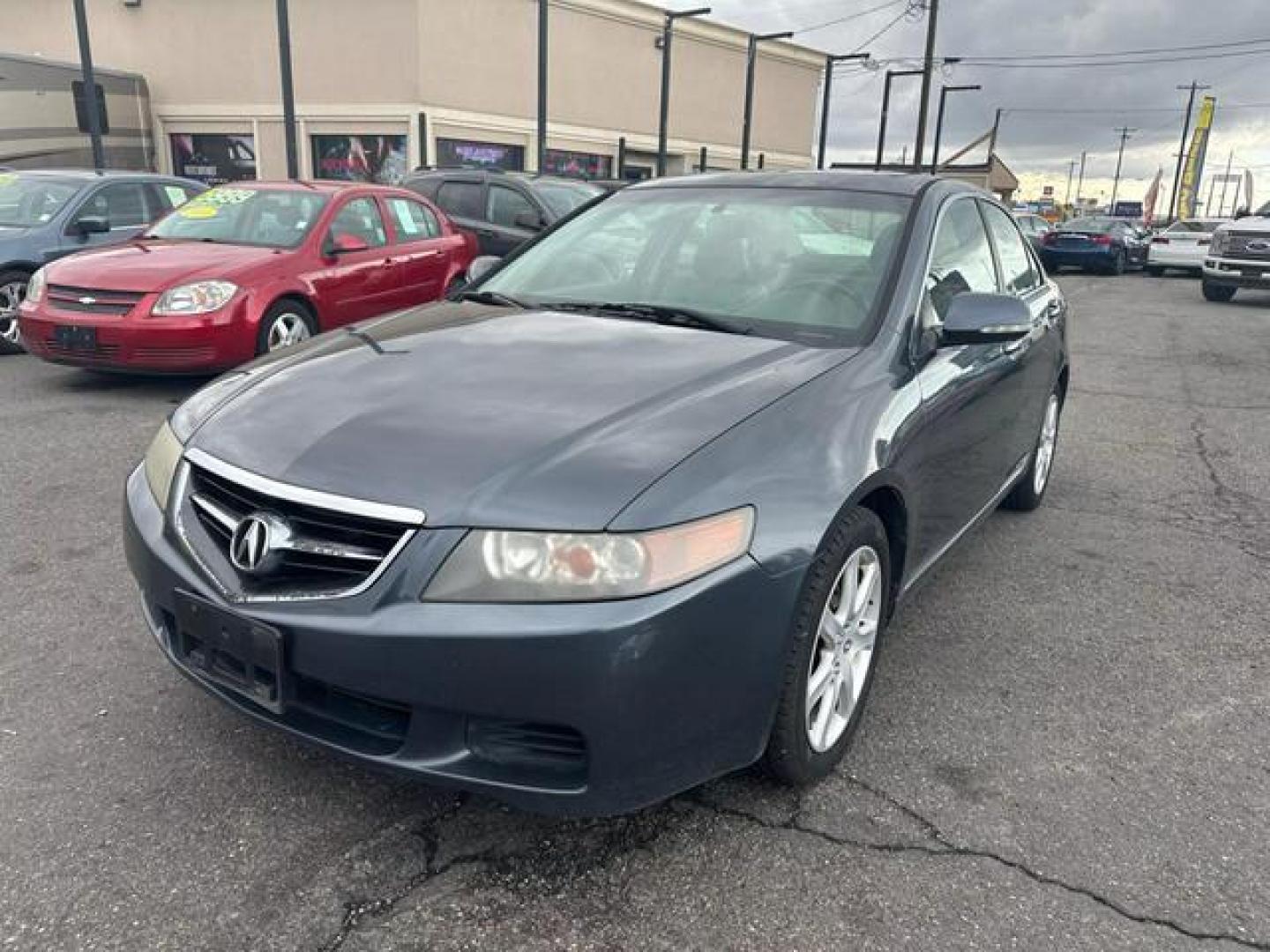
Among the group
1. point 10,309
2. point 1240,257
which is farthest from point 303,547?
point 1240,257

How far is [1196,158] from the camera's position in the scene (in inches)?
2128

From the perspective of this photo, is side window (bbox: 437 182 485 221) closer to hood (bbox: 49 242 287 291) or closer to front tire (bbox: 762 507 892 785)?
hood (bbox: 49 242 287 291)

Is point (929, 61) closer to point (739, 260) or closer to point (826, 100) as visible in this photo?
point (826, 100)

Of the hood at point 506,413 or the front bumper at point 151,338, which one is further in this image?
the front bumper at point 151,338

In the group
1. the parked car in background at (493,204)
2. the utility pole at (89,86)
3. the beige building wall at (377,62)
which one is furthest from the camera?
the beige building wall at (377,62)

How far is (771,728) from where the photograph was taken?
222 cm

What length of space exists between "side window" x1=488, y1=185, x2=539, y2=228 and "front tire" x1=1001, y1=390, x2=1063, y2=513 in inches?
296

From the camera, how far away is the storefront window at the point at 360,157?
28312 millimetres

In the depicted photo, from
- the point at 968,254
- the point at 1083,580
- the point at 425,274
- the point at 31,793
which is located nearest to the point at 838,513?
the point at 968,254

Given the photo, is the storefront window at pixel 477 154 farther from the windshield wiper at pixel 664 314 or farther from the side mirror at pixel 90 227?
the windshield wiper at pixel 664 314

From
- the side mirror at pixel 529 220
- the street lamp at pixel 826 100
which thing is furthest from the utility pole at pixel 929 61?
the side mirror at pixel 529 220

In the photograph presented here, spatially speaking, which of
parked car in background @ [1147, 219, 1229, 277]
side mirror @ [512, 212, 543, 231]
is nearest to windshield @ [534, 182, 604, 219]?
side mirror @ [512, 212, 543, 231]

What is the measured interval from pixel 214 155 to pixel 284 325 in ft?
88.0

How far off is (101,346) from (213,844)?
5063mm
